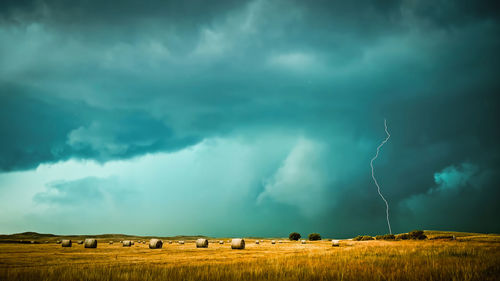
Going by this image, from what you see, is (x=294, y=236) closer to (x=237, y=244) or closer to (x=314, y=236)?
(x=314, y=236)

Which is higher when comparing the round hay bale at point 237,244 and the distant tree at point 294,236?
the round hay bale at point 237,244

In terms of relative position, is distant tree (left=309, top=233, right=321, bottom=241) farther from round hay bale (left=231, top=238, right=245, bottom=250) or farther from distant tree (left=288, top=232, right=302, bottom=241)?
round hay bale (left=231, top=238, right=245, bottom=250)

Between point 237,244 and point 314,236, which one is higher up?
point 237,244

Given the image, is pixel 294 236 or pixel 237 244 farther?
pixel 294 236

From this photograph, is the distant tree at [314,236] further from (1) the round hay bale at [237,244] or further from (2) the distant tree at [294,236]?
(1) the round hay bale at [237,244]

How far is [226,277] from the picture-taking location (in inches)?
324

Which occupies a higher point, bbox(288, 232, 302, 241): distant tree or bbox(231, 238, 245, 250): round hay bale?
bbox(231, 238, 245, 250): round hay bale

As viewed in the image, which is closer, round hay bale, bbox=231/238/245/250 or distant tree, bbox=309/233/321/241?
round hay bale, bbox=231/238/245/250

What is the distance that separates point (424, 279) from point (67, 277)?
10687mm

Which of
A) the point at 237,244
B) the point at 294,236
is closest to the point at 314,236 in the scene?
the point at 294,236

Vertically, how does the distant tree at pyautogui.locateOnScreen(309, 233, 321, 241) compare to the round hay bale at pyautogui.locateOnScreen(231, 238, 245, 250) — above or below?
below

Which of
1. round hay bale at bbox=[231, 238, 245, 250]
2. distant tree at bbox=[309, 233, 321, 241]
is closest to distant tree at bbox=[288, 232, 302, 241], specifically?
distant tree at bbox=[309, 233, 321, 241]

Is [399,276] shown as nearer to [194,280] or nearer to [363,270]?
[363,270]

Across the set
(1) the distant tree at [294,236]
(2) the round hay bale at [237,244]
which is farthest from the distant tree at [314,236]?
(2) the round hay bale at [237,244]
